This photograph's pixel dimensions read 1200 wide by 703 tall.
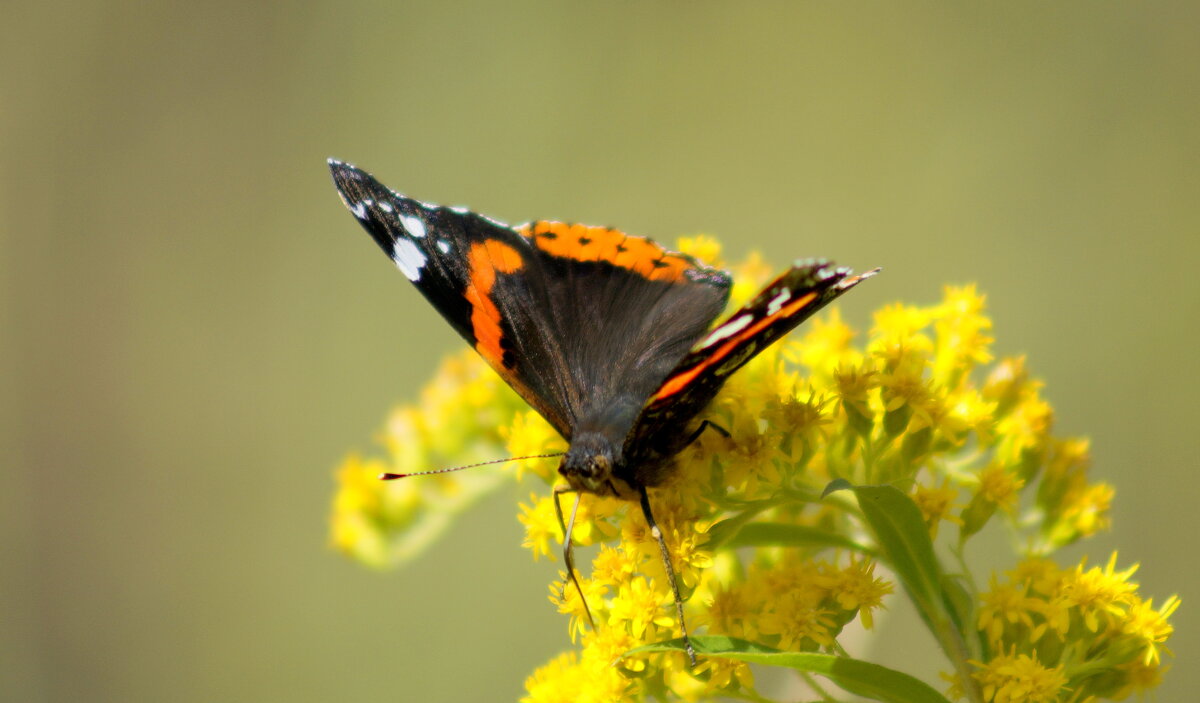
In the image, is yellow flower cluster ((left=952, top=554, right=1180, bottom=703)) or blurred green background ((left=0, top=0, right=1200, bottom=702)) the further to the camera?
blurred green background ((left=0, top=0, right=1200, bottom=702))

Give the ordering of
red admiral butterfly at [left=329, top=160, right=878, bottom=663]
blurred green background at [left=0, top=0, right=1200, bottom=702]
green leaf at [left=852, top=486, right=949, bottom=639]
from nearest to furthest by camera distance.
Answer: green leaf at [left=852, top=486, right=949, bottom=639]
red admiral butterfly at [left=329, top=160, right=878, bottom=663]
blurred green background at [left=0, top=0, right=1200, bottom=702]

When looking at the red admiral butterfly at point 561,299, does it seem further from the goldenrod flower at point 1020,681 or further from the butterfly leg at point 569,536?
the goldenrod flower at point 1020,681

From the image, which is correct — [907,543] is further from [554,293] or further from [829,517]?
[554,293]

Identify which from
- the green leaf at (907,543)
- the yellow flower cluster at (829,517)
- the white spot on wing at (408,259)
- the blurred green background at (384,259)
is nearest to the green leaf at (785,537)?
the yellow flower cluster at (829,517)

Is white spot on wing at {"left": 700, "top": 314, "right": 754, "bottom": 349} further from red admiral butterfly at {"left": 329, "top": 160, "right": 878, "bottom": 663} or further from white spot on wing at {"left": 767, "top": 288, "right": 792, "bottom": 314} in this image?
red admiral butterfly at {"left": 329, "top": 160, "right": 878, "bottom": 663}

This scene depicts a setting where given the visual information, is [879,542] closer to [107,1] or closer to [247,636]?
[247,636]

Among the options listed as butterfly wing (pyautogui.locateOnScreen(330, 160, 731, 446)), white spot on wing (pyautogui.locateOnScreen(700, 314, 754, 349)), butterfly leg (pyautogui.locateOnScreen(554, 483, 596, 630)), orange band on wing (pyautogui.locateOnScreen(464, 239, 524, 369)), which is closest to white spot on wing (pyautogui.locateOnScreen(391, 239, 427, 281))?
butterfly wing (pyautogui.locateOnScreen(330, 160, 731, 446))
